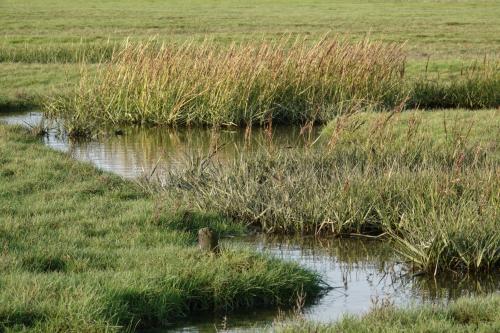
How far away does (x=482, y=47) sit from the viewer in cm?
3206

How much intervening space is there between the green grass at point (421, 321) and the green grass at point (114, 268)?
3.26 feet

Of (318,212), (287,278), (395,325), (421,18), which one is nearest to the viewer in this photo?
(395,325)

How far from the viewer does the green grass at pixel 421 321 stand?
6723 mm

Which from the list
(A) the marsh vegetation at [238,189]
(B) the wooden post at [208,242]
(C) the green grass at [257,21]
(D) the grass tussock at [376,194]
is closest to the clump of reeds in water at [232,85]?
(A) the marsh vegetation at [238,189]

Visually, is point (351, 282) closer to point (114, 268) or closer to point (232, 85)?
point (114, 268)

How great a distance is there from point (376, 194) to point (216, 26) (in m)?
33.7

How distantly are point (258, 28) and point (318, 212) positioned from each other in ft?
107

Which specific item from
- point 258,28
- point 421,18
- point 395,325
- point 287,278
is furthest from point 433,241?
point 421,18

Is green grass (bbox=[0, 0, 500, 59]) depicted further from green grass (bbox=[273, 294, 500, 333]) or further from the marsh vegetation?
green grass (bbox=[273, 294, 500, 333])

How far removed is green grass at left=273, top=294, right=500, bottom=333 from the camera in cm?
672

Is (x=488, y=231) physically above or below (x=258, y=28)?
above

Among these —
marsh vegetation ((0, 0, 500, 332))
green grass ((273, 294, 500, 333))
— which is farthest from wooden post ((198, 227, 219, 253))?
green grass ((273, 294, 500, 333))

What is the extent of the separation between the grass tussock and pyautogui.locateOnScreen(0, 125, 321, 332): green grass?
73cm

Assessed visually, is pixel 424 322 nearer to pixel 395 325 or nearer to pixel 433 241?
pixel 395 325
